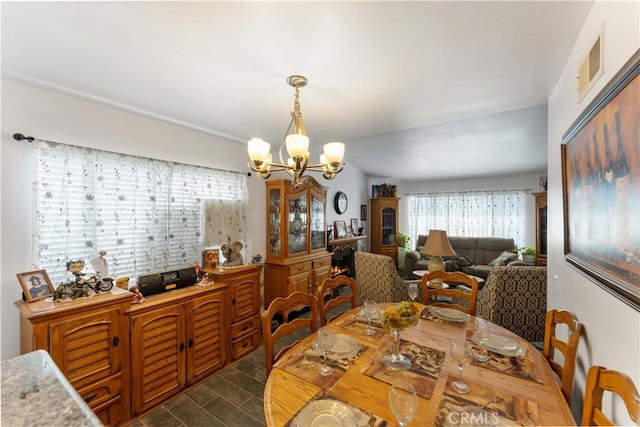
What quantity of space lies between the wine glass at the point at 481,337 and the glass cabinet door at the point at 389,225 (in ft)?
15.3

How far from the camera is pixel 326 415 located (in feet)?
3.04

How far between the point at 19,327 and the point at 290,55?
2.52 metres

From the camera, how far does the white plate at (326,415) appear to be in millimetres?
894

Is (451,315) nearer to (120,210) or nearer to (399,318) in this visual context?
(399,318)

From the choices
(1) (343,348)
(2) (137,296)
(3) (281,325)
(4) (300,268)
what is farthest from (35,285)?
(4) (300,268)

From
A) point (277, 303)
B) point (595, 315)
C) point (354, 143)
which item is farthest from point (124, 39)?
point (354, 143)

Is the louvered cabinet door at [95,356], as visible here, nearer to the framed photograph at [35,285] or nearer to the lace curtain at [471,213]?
the framed photograph at [35,285]

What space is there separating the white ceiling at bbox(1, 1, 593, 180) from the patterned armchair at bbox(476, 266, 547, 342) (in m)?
1.52

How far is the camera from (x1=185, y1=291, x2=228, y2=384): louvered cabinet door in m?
2.25

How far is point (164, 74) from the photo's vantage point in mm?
1694

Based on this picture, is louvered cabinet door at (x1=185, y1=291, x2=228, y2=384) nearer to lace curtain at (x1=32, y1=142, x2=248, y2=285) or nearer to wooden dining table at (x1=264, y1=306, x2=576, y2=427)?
lace curtain at (x1=32, y1=142, x2=248, y2=285)

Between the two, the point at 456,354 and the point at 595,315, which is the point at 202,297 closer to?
the point at 456,354

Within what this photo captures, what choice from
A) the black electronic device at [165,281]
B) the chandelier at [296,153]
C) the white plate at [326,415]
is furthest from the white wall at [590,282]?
the black electronic device at [165,281]

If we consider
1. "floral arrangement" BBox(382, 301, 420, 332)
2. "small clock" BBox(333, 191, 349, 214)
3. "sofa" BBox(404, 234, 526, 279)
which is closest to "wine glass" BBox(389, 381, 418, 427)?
"floral arrangement" BBox(382, 301, 420, 332)
